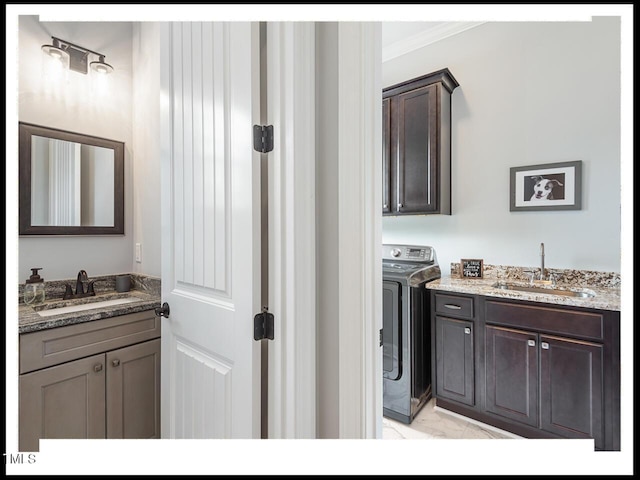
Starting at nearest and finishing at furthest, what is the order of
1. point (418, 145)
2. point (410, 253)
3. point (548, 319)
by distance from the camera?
point (548, 319)
point (418, 145)
point (410, 253)

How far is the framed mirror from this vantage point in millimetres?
1688

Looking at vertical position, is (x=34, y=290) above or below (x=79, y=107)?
below

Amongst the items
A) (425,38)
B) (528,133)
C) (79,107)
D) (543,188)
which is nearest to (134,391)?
(79,107)

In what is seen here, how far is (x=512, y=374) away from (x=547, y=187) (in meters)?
1.27

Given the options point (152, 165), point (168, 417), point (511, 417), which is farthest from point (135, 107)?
point (511, 417)

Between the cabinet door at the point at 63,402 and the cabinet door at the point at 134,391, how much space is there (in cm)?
4

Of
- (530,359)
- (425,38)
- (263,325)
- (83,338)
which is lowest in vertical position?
(530,359)

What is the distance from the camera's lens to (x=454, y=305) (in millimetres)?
2109

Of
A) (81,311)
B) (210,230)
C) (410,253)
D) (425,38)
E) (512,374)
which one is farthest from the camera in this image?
(410,253)

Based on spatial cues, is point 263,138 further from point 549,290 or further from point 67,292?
point 549,290

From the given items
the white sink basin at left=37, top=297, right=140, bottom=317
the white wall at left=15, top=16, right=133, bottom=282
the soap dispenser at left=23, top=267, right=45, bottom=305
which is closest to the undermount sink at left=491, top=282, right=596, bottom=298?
the white sink basin at left=37, top=297, right=140, bottom=317

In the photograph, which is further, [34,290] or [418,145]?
[418,145]

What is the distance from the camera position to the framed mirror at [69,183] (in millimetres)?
1688

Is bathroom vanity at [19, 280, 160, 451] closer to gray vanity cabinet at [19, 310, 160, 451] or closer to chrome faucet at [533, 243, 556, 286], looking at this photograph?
gray vanity cabinet at [19, 310, 160, 451]
